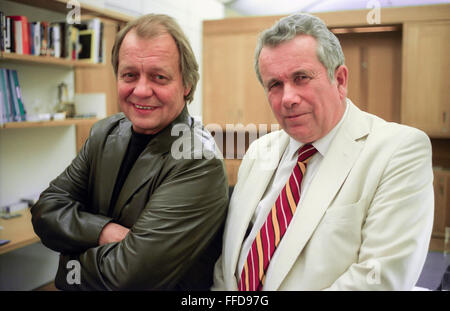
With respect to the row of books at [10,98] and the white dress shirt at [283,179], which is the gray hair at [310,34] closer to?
the white dress shirt at [283,179]

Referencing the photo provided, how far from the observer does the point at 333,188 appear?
959 millimetres

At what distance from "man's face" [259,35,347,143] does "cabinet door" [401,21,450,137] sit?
2237 millimetres

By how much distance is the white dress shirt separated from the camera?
1.06m

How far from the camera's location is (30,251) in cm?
254

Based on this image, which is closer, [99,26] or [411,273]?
[411,273]

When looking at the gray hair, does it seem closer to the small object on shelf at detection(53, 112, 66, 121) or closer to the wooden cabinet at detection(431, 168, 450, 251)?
the wooden cabinet at detection(431, 168, 450, 251)

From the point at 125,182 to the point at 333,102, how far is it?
2.24 feet

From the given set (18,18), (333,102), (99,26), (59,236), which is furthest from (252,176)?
(99,26)

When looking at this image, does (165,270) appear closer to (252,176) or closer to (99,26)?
(252,176)

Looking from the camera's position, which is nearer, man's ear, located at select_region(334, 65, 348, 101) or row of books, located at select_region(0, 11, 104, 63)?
man's ear, located at select_region(334, 65, 348, 101)

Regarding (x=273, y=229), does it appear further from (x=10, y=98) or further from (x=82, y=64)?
(x=82, y=64)

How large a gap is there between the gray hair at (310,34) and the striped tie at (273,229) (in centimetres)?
25

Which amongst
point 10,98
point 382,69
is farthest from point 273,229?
point 382,69

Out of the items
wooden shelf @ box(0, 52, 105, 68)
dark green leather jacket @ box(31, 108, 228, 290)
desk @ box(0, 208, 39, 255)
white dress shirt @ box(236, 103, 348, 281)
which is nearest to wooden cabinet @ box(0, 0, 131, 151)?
wooden shelf @ box(0, 52, 105, 68)
